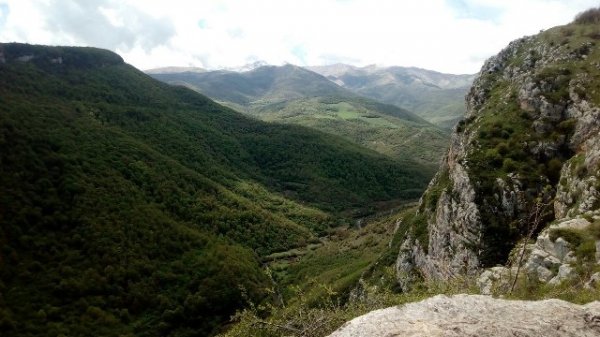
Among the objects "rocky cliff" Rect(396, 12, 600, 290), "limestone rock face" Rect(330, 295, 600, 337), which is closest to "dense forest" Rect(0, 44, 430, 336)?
"rocky cliff" Rect(396, 12, 600, 290)

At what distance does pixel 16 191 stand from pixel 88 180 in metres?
25.1

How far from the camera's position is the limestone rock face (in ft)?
56.1

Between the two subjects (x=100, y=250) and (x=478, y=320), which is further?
(x=100, y=250)

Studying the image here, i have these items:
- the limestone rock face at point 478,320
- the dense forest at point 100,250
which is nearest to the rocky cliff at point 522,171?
the limestone rock face at point 478,320

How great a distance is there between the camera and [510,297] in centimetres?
2116

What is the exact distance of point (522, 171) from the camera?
51.3 meters

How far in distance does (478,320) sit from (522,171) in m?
38.5

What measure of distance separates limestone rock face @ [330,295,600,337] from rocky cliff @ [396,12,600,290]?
13235 mm

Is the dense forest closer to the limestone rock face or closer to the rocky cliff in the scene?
the rocky cliff

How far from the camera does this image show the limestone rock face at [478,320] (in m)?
17.1

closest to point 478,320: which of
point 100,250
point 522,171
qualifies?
point 522,171

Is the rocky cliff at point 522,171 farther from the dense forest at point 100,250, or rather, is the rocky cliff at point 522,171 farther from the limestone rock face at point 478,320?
the dense forest at point 100,250

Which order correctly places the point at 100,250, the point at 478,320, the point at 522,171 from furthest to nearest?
the point at 100,250, the point at 522,171, the point at 478,320

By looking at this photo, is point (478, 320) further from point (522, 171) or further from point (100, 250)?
point (100, 250)
